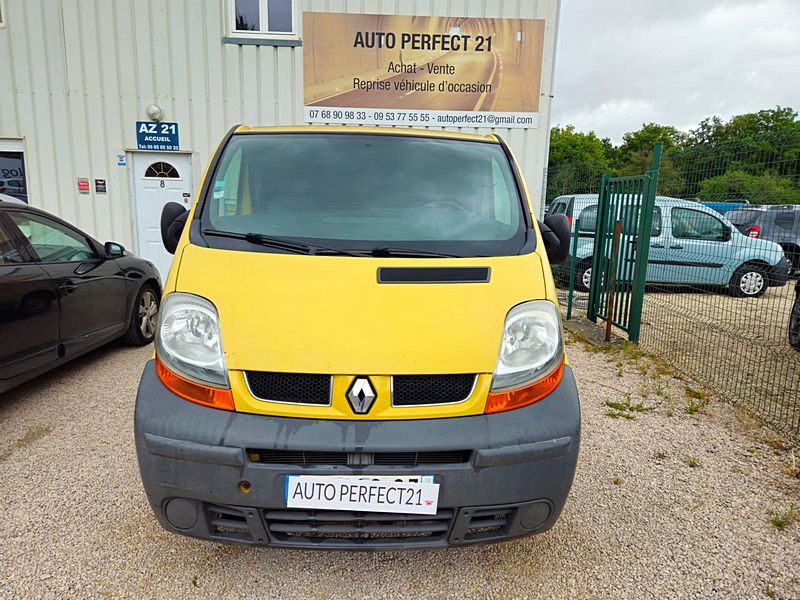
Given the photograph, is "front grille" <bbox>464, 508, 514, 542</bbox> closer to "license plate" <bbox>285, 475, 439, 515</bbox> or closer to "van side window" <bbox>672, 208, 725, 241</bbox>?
"license plate" <bbox>285, 475, 439, 515</bbox>

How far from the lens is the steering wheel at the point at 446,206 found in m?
2.40

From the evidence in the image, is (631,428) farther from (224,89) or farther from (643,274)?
(224,89)

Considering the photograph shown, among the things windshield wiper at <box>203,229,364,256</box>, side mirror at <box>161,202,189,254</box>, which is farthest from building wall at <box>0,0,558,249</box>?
windshield wiper at <box>203,229,364,256</box>

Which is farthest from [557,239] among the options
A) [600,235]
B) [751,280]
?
[600,235]

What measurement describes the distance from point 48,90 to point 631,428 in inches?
345

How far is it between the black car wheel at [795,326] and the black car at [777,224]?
1320mm

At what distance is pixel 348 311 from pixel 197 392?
0.59 metres

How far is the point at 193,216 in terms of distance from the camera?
2318mm

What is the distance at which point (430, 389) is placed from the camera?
5.71 ft

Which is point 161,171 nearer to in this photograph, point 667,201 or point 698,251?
point 667,201

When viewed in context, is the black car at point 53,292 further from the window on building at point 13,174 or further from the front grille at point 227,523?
the window on building at point 13,174

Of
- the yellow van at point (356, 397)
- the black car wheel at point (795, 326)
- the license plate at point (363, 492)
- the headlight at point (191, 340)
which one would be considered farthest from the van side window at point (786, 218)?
the headlight at point (191, 340)

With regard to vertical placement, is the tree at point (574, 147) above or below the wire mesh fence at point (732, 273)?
above

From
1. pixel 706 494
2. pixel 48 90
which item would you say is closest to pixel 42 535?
pixel 706 494
